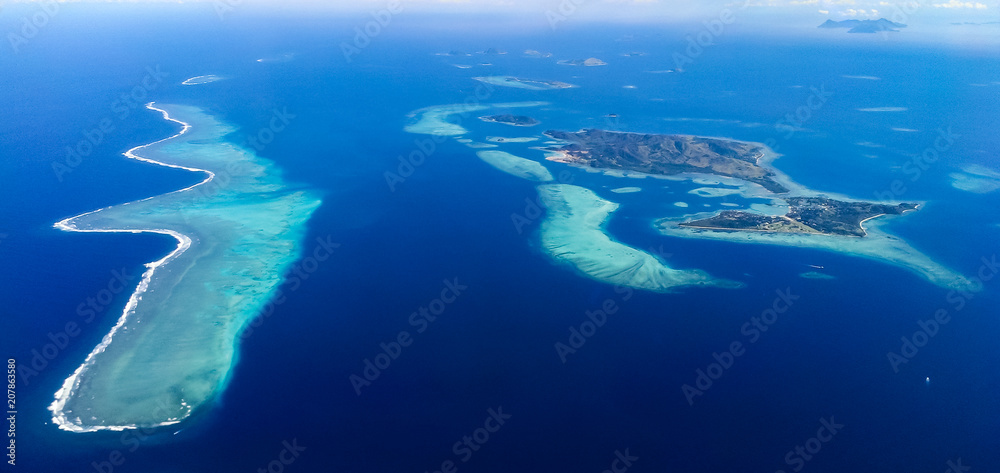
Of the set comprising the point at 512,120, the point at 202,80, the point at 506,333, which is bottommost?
the point at 512,120

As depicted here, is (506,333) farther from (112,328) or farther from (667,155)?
(667,155)

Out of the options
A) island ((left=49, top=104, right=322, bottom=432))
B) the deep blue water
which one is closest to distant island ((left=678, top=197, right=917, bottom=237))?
the deep blue water

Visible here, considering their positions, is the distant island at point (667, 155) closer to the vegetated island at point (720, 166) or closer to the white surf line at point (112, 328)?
the vegetated island at point (720, 166)

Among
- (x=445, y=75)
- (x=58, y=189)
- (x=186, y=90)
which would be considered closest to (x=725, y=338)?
(x=58, y=189)

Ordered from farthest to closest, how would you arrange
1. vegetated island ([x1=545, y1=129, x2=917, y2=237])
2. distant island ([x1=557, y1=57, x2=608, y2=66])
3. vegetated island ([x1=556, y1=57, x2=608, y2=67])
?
1. distant island ([x1=557, y1=57, x2=608, y2=66])
2. vegetated island ([x1=556, y1=57, x2=608, y2=67])
3. vegetated island ([x1=545, y1=129, x2=917, y2=237])

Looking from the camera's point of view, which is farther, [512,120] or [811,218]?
[512,120]

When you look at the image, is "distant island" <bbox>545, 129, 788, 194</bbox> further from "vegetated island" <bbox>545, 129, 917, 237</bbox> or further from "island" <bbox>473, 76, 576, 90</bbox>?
"island" <bbox>473, 76, 576, 90</bbox>

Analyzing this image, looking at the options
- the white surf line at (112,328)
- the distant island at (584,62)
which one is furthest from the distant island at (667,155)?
the distant island at (584,62)

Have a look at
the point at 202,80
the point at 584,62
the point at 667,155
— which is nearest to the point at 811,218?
the point at 667,155
